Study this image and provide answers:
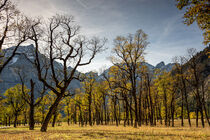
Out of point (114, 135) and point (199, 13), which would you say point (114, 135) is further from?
point (199, 13)

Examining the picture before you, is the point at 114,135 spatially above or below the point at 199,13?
below

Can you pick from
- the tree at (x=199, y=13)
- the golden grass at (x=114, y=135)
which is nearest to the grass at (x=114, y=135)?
the golden grass at (x=114, y=135)

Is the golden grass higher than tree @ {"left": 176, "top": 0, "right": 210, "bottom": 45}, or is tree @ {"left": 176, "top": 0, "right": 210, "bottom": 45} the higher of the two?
tree @ {"left": 176, "top": 0, "right": 210, "bottom": 45}

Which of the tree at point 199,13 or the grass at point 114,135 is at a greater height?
the tree at point 199,13

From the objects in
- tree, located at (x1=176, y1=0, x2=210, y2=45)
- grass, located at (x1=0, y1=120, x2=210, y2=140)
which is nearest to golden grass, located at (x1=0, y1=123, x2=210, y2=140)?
grass, located at (x1=0, y1=120, x2=210, y2=140)

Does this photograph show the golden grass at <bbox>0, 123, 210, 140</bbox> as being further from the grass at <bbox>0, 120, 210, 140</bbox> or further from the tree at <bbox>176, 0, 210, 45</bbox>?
the tree at <bbox>176, 0, 210, 45</bbox>

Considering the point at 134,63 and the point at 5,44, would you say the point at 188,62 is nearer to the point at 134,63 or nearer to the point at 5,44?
the point at 134,63

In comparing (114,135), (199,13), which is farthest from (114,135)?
(199,13)

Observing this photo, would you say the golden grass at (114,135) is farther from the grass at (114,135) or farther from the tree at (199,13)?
the tree at (199,13)

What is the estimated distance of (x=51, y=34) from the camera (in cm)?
1702

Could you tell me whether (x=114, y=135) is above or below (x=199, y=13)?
below

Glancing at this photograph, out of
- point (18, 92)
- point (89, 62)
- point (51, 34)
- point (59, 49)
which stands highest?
point (51, 34)

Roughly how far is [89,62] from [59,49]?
164 inches

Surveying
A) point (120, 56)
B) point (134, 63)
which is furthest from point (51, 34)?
point (134, 63)
